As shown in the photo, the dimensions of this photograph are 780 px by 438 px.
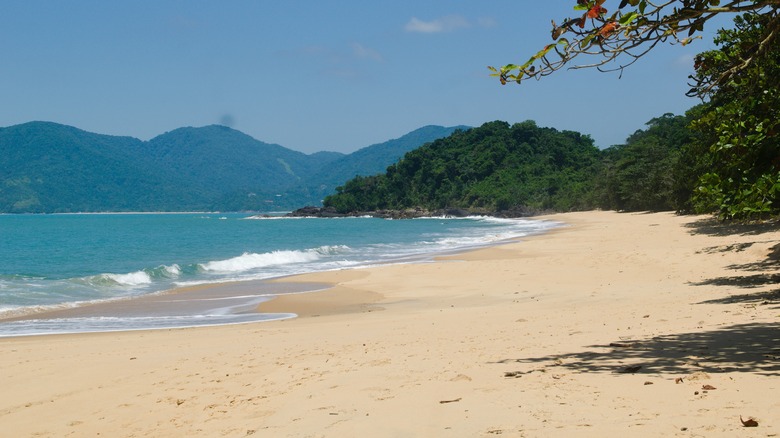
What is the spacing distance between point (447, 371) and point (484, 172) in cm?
14545

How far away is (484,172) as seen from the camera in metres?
151

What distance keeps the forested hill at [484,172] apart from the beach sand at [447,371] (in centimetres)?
11388

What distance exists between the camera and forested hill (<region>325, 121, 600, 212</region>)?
13262cm

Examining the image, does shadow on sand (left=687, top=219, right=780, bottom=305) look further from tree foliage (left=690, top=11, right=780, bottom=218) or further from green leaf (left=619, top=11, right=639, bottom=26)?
green leaf (left=619, top=11, right=639, bottom=26)

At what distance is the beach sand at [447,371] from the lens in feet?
16.9

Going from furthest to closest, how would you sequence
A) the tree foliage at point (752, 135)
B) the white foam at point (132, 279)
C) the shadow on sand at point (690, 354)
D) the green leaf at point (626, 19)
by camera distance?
1. the white foam at point (132, 279)
2. the tree foliage at point (752, 135)
3. the shadow on sand at point (690, 354)
4. the green leaf at point (626, 19)

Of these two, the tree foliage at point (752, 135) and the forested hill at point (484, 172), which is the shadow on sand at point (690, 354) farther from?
the forested hill at point (484, 172)

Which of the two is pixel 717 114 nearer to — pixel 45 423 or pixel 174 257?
pixel 45 423

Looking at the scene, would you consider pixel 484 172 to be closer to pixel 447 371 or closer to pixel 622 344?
pixel 622 344

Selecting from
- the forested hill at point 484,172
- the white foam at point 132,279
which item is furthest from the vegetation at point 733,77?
the forested hill at point 484,172

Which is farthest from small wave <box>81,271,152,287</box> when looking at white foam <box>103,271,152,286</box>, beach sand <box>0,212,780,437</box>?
beach sand <box>0,212,780,437</box>

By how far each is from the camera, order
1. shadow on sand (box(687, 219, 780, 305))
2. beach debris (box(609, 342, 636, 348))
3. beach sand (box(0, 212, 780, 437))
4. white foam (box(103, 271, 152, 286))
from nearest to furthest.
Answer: beach sand (box(0, 212, 780, 437))
beach debris (box(609, 342, 636, 348))
shadow on sand (box(687, 219, 780, 305))
white foam (box(103, 271, 152, 286))

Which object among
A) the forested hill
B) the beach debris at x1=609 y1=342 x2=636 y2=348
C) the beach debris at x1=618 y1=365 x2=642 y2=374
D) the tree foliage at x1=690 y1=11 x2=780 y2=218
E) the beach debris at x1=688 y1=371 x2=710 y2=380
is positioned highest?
the forested hill

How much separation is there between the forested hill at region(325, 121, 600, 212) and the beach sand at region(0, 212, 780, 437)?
114 m
